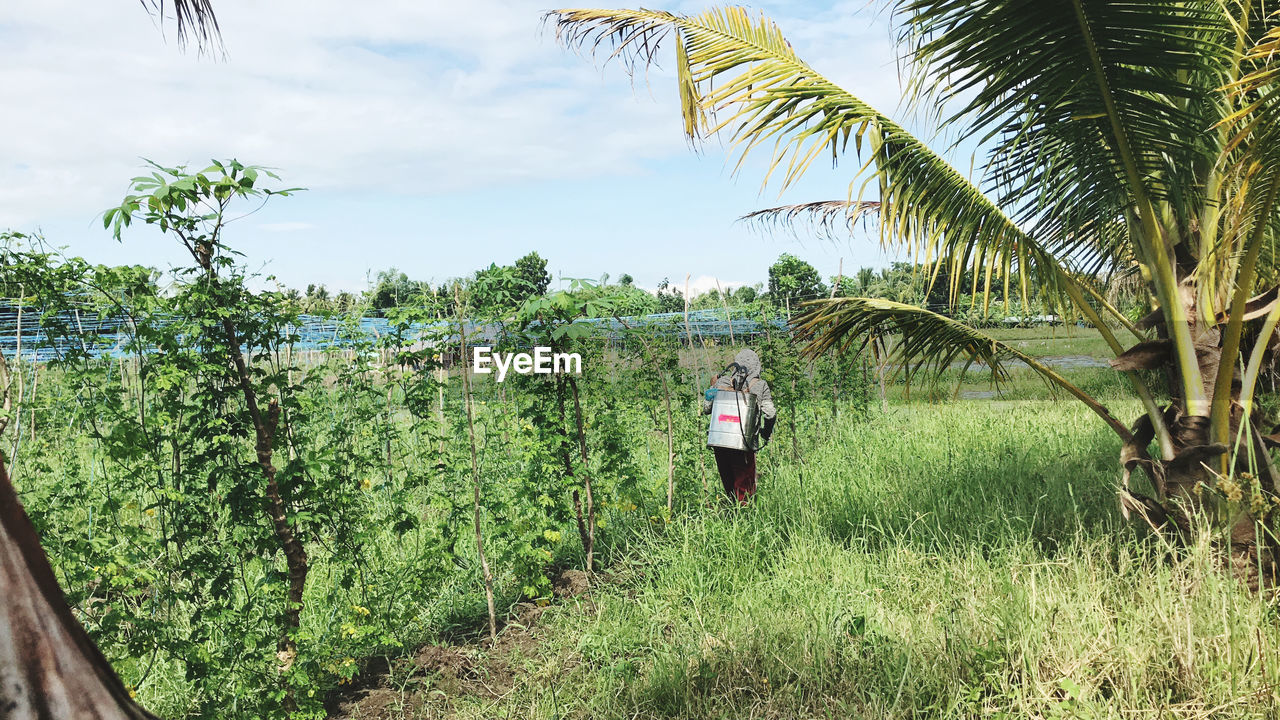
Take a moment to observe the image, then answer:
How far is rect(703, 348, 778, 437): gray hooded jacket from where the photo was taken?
6.10 metres

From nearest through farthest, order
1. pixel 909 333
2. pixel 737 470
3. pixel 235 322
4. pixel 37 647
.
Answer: pixel 37 647, pixel 235 322, pixel 909 333, pixel 737 470

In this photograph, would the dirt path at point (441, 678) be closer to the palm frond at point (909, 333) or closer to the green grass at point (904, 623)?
the green grass at point (904, 623)

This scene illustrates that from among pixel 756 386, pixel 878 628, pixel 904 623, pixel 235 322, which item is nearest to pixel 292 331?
pixel 235 322

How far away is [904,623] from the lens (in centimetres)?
377

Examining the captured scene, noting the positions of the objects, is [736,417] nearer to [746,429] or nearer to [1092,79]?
[746,429]

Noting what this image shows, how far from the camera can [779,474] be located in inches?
278

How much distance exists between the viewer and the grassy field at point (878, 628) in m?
3.18

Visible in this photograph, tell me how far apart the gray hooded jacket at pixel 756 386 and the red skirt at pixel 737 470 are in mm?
294

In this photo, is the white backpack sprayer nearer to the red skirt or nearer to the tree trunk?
the red skirt

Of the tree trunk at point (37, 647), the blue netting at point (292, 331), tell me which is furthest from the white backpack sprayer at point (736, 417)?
the tree trunk at point (37, 647)

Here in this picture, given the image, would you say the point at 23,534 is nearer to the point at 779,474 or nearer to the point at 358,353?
the point at 358,353

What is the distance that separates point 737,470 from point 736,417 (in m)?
0.54

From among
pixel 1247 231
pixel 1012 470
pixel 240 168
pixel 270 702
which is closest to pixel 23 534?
pixel 240 168

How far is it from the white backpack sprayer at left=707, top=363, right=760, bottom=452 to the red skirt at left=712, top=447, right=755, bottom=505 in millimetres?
155
